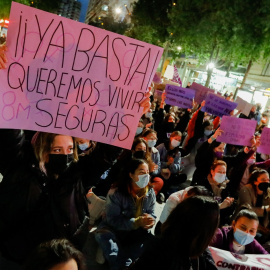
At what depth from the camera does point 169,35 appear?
874 inches

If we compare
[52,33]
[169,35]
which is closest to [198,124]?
[52,33]

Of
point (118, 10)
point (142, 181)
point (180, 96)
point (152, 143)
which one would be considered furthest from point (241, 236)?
point (118, 10)

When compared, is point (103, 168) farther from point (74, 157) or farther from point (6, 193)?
point (6, 193)

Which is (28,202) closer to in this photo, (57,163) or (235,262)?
(57,163)

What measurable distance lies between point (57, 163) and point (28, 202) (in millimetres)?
306

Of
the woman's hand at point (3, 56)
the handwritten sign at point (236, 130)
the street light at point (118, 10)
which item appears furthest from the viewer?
the street light at point (118, 10)

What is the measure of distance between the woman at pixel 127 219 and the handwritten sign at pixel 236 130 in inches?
82.6

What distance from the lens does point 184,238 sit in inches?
71.6

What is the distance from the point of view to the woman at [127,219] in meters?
3.27

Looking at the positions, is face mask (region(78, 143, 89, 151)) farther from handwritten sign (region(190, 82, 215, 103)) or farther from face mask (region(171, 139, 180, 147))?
handwritten sign (region(190, 82, 215, 103))

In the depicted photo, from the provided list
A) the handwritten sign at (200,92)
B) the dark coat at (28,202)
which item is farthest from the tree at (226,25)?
the dark coat at (28,202)

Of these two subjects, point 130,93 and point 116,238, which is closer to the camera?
point 130,93

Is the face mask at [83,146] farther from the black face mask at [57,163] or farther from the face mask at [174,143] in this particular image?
the face mask at [174,143]

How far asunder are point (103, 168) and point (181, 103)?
5.01 meters
